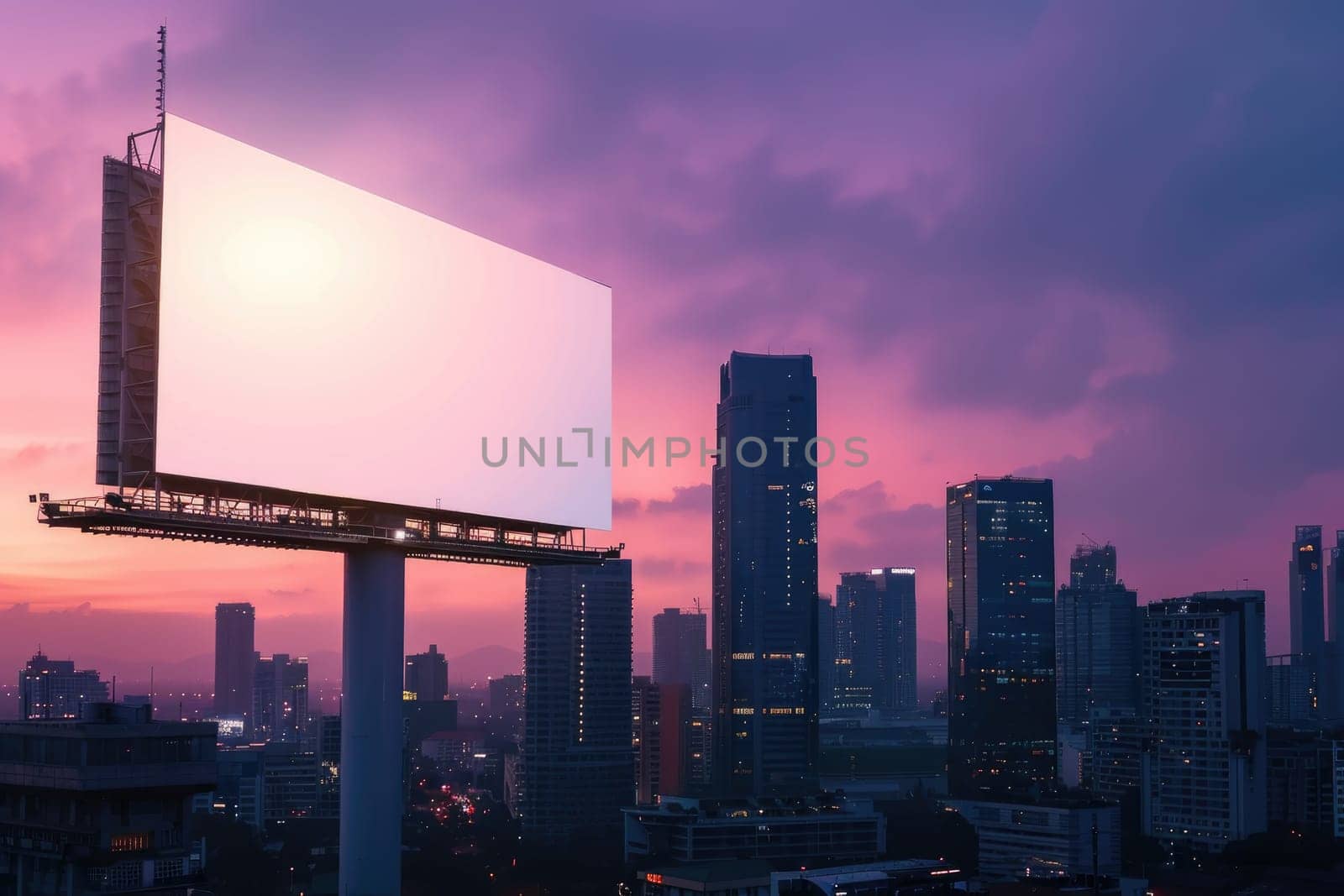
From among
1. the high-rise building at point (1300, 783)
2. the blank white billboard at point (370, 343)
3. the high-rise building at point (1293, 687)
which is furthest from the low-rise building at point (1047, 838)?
the high-rise building at point (1293, 687)

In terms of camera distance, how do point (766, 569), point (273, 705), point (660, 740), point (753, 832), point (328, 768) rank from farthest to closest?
point (273, 705) → point (766, 569) → point (660, 740) → point (328, 768) → point (753, 832)

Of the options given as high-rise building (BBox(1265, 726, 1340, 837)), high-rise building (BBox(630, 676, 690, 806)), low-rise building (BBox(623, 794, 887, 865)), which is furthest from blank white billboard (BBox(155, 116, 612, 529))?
high-rise building (BBox(630, 676, 690, 806))

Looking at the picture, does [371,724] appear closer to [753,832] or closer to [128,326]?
[128,326]

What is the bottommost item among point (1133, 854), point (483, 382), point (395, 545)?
point (1133, 854)

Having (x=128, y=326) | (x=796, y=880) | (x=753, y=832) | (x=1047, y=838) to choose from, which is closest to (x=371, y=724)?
(x=128, y=326)

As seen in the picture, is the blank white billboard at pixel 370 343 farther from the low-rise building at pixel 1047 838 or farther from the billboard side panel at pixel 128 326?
the low-rise building at pixel 1047 838

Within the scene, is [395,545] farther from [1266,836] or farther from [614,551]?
[1266,836]

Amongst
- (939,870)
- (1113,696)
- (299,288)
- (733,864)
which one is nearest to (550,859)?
(733,864)
